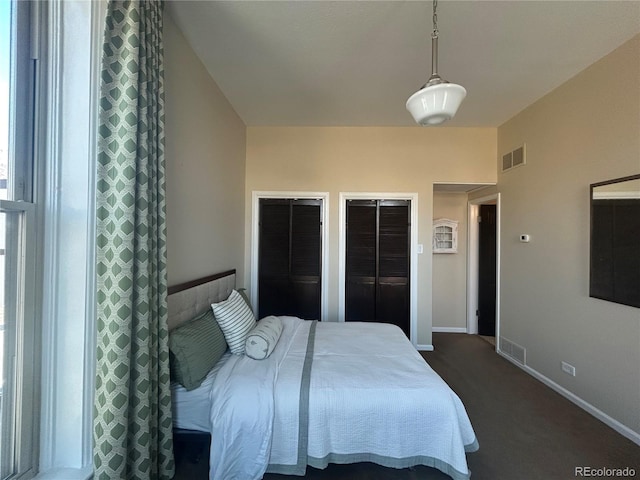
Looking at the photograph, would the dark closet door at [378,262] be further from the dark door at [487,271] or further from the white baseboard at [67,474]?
the white baseboard at [67,474]

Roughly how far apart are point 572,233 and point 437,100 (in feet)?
6.76

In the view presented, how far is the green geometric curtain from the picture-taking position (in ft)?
3.32

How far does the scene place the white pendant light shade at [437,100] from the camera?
4.28 ft

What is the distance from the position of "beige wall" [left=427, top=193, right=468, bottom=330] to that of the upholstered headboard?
10.7 ft

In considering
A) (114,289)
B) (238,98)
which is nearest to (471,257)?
(238,98)

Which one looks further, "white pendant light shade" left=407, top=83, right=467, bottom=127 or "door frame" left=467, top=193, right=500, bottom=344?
"door frame" left=467, top=193, right=500, bottom=344

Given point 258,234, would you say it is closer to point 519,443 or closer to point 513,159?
point 519,443

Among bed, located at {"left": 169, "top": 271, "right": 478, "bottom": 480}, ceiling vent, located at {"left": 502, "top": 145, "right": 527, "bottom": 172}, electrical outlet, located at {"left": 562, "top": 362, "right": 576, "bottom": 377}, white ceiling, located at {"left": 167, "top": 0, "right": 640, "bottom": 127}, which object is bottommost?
electrical outlet, located at {"left": 562, "top": 362, "right": 576, "bottom": 377}

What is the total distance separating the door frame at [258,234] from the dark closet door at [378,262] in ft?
0.97

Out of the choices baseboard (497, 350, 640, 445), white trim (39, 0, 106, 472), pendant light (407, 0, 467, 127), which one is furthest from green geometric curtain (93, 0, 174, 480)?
baseboard (497, 350, 640, 445)

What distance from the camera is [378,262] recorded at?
3.37 metres

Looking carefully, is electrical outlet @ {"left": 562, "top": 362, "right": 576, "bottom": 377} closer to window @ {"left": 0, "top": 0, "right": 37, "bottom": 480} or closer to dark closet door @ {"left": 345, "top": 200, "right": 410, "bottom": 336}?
dark closet door @ {"left": 345, "top": 200, "right": 410, "bottom": 336}

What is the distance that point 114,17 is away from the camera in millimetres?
1094

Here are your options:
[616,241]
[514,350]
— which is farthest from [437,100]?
[514,350]
